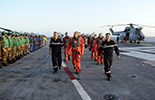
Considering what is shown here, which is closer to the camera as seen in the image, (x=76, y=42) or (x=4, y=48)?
(x=76, y=42)

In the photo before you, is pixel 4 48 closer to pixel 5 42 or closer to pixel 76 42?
pixel 5 42

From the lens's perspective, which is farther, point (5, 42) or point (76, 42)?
point (5, 42)

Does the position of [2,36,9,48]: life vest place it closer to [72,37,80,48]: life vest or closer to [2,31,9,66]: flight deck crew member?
[2,31,9,66]: flight deck crew member

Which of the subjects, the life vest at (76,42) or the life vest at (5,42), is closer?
the life vest at (76,42)

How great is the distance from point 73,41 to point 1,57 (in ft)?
16.1

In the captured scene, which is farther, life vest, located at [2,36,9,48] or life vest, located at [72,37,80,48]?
life vest, located at [2,36,9,48]

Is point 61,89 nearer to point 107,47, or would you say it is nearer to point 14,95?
point 14,95

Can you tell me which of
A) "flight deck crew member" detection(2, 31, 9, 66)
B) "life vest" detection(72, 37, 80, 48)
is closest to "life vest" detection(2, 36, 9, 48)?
"flight deck crew member" detection(2, 31, 9, 66)

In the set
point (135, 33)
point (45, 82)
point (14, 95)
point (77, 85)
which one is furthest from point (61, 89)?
point (135, 33)

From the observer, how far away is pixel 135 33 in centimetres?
2427

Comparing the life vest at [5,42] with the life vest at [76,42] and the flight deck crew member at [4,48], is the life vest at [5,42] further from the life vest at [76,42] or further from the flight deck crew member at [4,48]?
the life vest at [76,42]

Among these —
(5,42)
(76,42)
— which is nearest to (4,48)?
(5,42)

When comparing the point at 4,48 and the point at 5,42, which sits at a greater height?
the point at 5,42

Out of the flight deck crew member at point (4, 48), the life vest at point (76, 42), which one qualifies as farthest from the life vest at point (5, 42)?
the life vest at point (76, 42)
